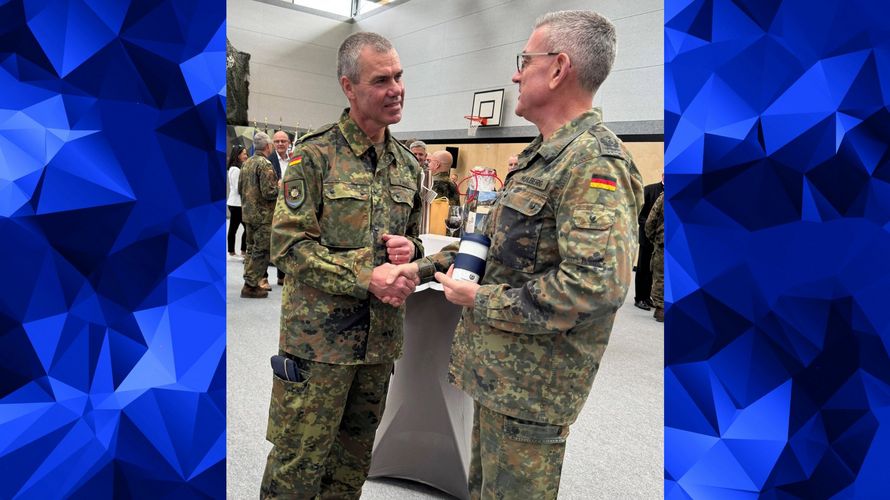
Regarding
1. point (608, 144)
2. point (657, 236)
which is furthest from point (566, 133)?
point (657, 236)

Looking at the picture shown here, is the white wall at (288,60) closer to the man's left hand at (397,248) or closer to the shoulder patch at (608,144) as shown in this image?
the man's left hand at (397,248)

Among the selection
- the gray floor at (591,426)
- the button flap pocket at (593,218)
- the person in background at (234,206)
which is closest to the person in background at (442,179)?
the gray floor at (591,426)

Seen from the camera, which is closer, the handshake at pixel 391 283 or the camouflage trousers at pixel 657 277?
the handshake at pixel 391 283

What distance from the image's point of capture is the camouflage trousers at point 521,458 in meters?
1.23

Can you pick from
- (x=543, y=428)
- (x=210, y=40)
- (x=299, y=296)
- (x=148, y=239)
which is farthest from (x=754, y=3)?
(x=299, y=296)

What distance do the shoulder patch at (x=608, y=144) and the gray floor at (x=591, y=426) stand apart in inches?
64.9

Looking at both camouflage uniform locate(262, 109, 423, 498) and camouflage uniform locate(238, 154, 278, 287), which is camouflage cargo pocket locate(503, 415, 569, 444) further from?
camouflage uniform locate(238, 154, 278, 287)

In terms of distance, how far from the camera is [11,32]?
1.55 ft

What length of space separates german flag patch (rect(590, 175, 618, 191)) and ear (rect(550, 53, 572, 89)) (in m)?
0.25

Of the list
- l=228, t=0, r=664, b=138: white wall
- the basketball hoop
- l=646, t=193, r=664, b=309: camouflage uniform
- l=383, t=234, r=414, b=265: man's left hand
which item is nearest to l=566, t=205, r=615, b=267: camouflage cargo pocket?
l=383, t=234, r=414, b=265: man's left hand

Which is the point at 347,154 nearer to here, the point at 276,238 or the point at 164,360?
the point at 276,238

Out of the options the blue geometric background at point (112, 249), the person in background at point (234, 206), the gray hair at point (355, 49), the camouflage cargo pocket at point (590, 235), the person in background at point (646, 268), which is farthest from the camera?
the person in background at point (234, 206)

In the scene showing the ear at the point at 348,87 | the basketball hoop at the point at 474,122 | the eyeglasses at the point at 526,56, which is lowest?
the ear at the point at 348,87

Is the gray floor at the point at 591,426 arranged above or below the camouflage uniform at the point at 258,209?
below
